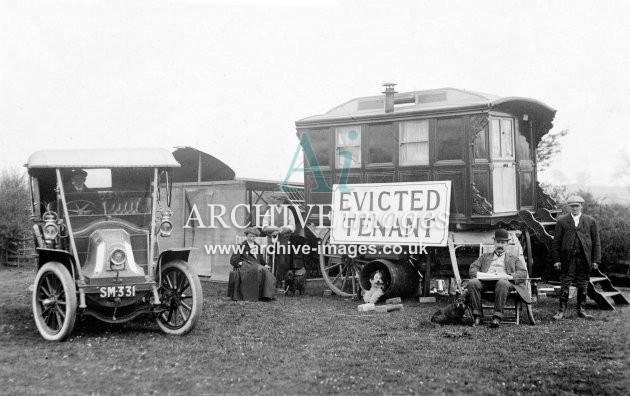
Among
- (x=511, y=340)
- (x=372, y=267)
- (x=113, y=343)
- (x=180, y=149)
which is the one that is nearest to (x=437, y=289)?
(x=372, y=267)

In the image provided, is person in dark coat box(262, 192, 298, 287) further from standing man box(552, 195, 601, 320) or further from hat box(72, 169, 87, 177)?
standing man box(552, 195, 601, 320)

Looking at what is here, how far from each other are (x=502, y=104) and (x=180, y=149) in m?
9.04

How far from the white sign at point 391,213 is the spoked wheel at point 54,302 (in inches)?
234

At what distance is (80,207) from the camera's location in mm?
9031

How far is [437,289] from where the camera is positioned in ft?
43.2

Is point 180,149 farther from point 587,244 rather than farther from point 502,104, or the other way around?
point 587,244

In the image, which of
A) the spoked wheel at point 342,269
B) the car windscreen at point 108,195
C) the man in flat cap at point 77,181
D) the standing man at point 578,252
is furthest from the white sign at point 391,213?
the man in flat cap at point 77,181

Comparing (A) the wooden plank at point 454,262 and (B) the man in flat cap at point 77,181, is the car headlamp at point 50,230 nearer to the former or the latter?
(B) the man in flat cap at point 77,181

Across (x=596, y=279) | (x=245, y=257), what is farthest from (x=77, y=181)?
(x=596, y=279)

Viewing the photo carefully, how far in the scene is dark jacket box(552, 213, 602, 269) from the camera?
400 inches

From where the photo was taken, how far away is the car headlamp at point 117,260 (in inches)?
324

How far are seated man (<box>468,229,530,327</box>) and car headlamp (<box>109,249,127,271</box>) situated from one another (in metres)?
4.73

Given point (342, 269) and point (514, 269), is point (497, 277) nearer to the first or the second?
point (514, 269)

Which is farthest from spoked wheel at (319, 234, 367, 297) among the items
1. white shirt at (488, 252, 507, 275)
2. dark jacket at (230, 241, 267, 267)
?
white shirt at (488, 252, 507, 275)
